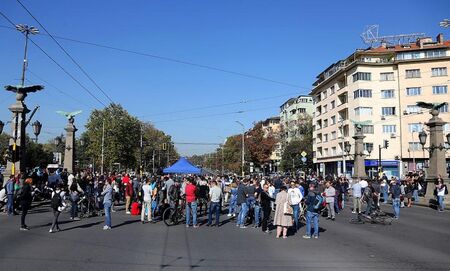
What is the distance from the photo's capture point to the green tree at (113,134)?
248 ft

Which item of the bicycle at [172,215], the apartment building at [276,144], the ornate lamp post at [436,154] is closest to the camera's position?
the bicycle at [172,215]

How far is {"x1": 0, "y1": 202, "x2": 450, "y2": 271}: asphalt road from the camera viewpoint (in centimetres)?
877

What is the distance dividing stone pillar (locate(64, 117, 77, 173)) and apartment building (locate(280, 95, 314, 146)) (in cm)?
6468

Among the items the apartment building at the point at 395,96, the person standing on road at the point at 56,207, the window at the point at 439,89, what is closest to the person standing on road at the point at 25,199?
the person standing on road at the point at 56,207

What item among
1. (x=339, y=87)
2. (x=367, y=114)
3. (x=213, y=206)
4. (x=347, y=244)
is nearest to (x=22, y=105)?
(x=213, y=206)

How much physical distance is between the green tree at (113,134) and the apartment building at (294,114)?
3219cm

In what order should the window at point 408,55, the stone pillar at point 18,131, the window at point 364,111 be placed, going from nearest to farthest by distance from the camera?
the stone pillar at point 18,131 → the window at point 364,111 → the window at point 408,55

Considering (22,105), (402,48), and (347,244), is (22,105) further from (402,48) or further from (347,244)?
(402,48)

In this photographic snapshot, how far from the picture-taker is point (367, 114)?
2571 inches

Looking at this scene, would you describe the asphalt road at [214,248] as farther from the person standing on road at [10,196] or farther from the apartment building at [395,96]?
the apartment building at [395,96]

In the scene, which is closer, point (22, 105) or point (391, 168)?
point (22, 105)

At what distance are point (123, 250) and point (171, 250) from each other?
44.0 inches

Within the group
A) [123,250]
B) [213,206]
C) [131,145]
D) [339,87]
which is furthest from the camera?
[131,145]

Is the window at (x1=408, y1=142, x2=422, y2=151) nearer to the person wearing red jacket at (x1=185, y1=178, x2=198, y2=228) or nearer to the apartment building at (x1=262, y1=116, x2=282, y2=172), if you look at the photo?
the apartment building at (x1=262, y1=116, x2=282, y2=172)
